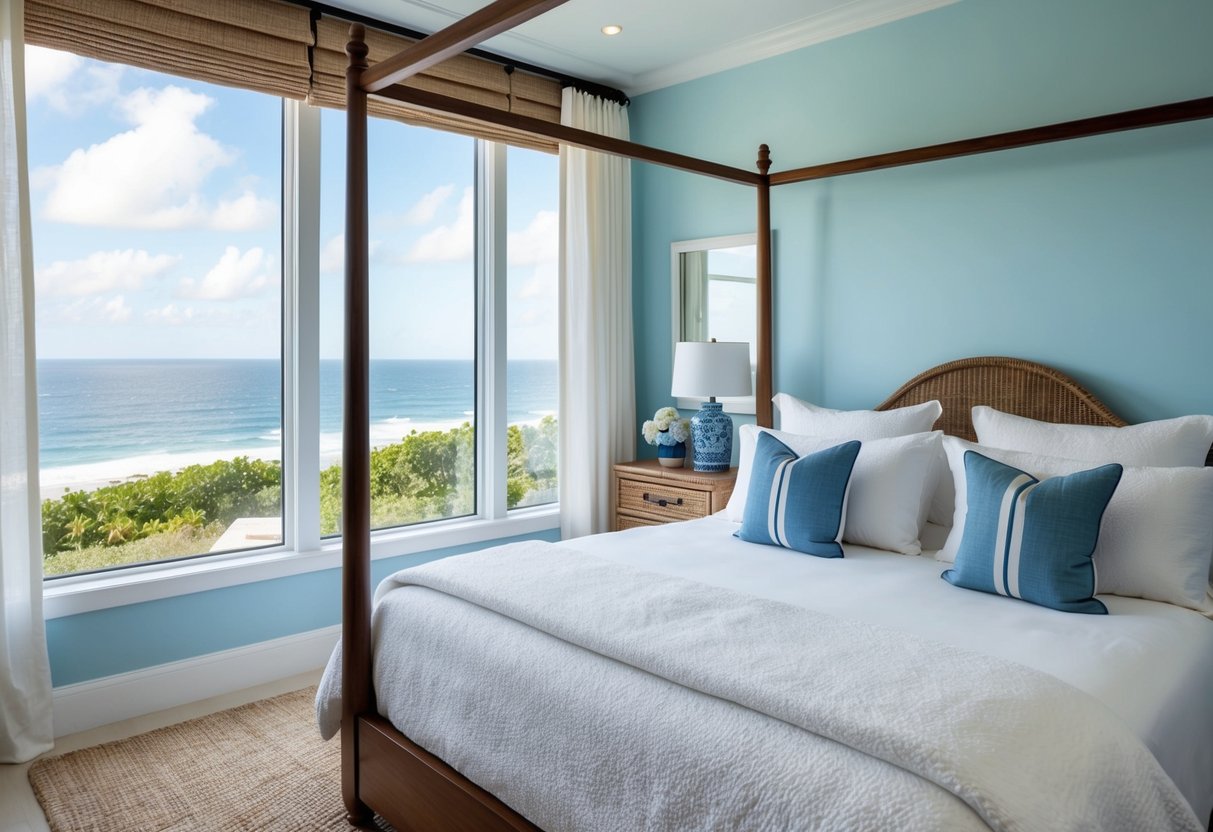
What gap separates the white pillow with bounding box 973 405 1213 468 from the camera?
2.40 metres

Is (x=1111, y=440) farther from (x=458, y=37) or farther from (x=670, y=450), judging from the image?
(x=458, y=37)

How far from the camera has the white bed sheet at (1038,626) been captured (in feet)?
5.51

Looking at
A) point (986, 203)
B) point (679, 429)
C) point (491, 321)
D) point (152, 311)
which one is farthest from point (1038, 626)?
point (152, 311)

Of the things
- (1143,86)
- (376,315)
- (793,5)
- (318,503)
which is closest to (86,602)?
(318,503)

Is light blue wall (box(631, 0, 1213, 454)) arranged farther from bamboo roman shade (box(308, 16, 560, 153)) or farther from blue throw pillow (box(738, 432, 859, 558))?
blue throw pillow (box(738, 432, 859, 558))

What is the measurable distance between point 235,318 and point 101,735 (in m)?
1.55

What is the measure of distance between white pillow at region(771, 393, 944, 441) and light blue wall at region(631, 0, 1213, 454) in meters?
0.36

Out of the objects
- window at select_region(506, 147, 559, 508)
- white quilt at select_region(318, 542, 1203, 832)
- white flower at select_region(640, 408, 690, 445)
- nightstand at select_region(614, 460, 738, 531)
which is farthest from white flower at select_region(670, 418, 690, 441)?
white quilt at select_region(318, 542, 1203, 832)

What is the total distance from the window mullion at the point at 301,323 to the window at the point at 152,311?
0.16 ft

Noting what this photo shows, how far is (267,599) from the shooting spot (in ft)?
10.9

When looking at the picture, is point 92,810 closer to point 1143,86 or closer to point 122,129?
point 122,129

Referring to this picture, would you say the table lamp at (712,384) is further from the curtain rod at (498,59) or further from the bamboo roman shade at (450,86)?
the curtain rod at (498,59)

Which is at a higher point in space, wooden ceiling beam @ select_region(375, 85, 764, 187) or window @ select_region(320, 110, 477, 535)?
wooden ceiling beam @ select_region(375, 85, 764, 187)

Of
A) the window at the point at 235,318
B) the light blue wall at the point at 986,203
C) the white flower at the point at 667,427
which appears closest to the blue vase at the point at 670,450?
the white flower at the point at 667,427
